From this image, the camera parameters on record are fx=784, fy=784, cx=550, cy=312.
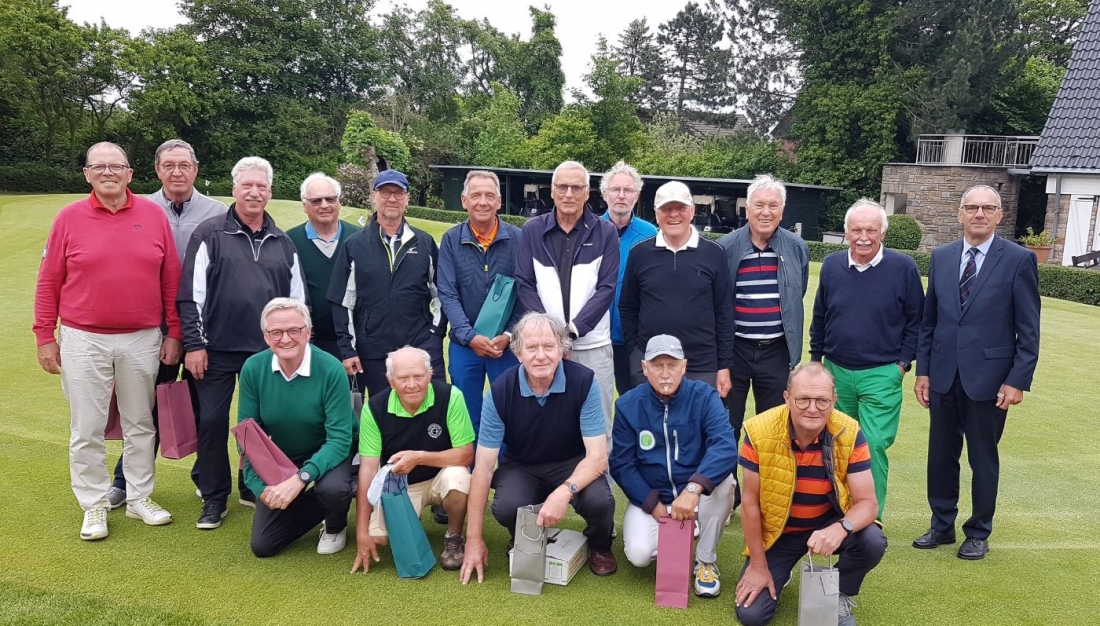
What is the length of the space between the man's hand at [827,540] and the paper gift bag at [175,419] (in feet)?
11.5

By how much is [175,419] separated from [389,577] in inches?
66.9

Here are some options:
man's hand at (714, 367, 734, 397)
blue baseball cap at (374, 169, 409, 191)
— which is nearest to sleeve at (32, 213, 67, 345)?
blue baseball cap at (374, 169, 409, 191)

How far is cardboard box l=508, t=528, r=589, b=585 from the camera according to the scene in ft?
12.7

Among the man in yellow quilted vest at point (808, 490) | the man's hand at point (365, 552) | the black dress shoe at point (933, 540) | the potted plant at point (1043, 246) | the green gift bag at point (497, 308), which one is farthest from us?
the potted plant at point (1043, 246)

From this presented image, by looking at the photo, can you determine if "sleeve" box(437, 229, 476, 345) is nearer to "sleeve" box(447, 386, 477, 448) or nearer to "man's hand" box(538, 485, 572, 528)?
"sleeve" box(447, 386, 477, 448)

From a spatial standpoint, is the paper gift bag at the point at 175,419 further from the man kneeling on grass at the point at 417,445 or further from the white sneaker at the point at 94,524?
the man kneeling on grass at the point at 417,445

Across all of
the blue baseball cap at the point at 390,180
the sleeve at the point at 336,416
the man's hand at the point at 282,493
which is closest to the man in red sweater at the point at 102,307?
the man's hand at the point at 282,493

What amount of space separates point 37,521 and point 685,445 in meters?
3.66

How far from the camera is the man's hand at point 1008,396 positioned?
4.18 metres

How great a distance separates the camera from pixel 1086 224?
2105cm

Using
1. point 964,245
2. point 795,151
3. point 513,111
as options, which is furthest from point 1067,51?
point 964,245

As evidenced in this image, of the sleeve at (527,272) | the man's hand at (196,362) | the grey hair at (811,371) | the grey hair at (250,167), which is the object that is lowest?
the man's hand at (196,362)

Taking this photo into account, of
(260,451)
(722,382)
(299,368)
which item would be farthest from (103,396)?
(722,382)

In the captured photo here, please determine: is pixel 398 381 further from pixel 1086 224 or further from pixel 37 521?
pixel 1086 224
